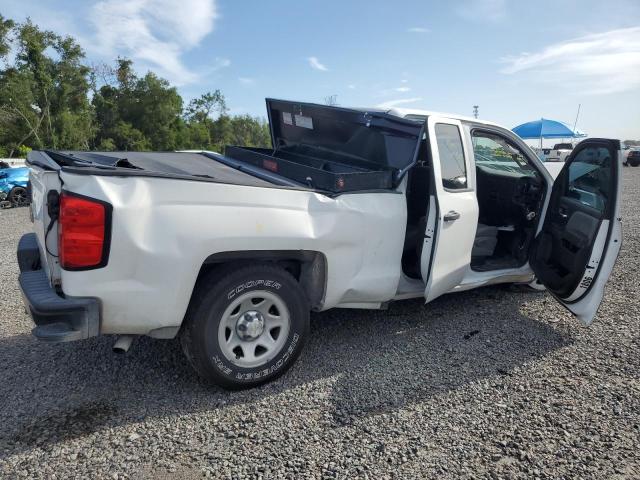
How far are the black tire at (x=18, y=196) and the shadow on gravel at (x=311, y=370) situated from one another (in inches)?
427

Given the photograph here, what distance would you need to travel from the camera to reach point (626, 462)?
250 centimetres

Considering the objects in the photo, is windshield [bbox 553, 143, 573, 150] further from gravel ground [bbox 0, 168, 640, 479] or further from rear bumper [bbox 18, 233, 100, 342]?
rear bumper [bbox 18, 233, 100, 342]

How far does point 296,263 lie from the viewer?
136 inches

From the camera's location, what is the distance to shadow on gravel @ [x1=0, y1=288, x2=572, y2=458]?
9.32 feet

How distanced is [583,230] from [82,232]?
377 centimetres

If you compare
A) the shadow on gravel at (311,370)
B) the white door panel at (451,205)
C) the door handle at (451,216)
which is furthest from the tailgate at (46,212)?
the door handle at (451,216)

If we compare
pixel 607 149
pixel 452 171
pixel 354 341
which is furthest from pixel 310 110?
pixel 607 149

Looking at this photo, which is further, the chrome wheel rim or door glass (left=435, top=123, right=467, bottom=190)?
door glass (left=435, top=123, right=467, bottom=190)

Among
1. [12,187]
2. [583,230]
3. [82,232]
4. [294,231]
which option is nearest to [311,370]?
[294,231]

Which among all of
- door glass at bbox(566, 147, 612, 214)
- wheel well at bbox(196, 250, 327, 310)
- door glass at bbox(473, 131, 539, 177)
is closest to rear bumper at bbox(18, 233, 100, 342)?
wheel well at bbox(196, 250, 327, 310)

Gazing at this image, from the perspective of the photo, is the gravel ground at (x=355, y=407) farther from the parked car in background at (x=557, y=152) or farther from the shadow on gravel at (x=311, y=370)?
the parked car in background at (x=557, y=152)

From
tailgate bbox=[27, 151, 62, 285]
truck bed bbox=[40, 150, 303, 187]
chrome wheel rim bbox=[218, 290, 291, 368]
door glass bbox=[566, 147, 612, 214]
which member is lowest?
chrome wheel rim bbox=[218, 290, 291, 368]

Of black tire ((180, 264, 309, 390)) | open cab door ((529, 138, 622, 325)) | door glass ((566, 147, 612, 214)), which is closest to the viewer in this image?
black tire ((180, 264, 309, 390))

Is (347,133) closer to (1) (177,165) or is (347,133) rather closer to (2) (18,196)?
(1) (177,165)
